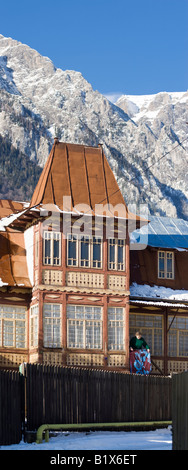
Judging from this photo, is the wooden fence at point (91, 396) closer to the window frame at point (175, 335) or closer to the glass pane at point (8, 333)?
the glass pane at point (8, 333)

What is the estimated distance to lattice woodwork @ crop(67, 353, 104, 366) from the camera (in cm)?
4431

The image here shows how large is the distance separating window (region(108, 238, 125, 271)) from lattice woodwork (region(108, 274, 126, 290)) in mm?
503

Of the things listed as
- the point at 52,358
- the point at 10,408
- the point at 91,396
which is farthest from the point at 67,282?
the point at 10,408

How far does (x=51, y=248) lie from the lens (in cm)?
4500

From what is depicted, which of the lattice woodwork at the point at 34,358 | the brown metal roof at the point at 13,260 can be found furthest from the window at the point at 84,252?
the lattice woodwork at the point at 34,358

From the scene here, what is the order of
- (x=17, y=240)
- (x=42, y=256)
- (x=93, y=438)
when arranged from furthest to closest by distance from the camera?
(x=17, y=240) < (x=42, y=256) < (x=93, y=438)

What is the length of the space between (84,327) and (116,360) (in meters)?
2.52

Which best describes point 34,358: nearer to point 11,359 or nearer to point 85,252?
point 11,359

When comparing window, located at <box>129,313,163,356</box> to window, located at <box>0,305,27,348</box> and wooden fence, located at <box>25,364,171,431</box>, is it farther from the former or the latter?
wooden fence, located at <box>25,364,171,431</box>

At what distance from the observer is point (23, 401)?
1276 inches
